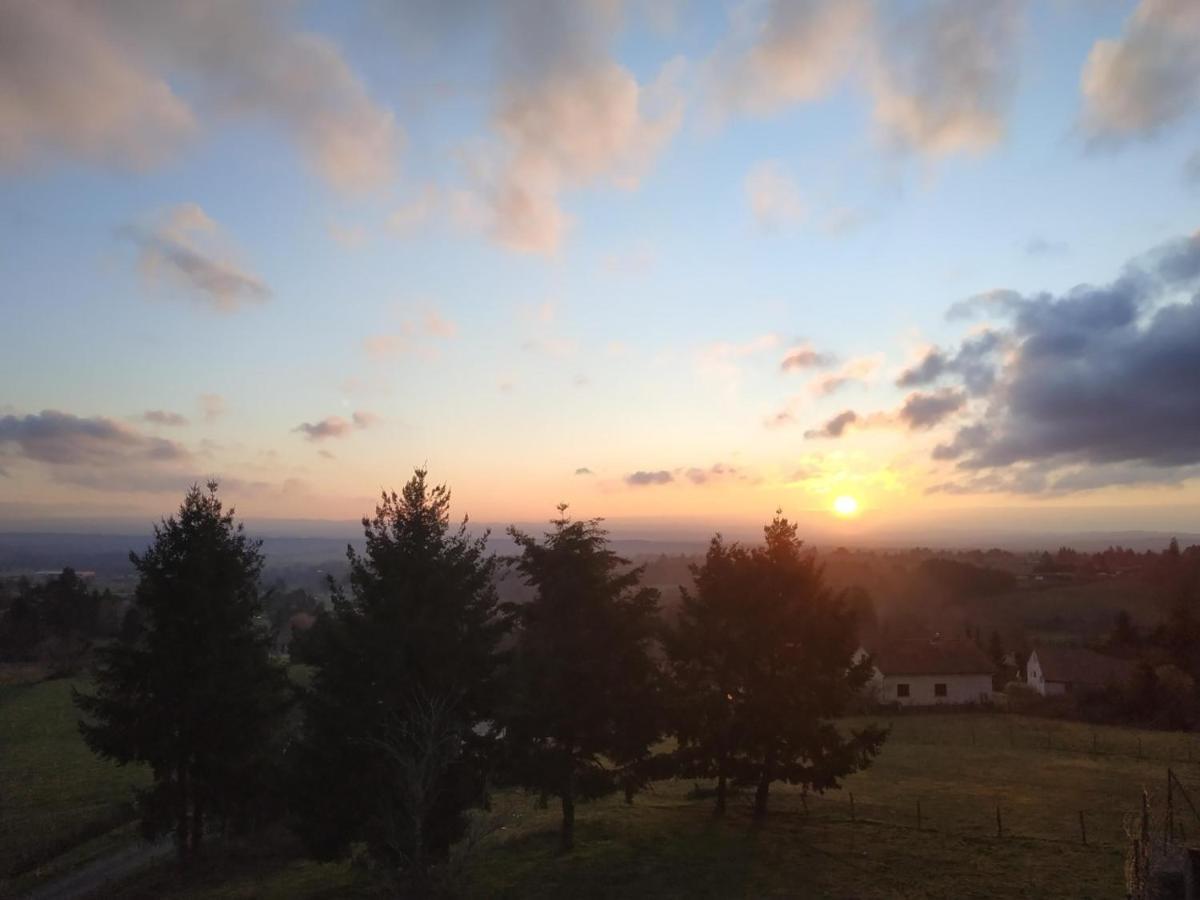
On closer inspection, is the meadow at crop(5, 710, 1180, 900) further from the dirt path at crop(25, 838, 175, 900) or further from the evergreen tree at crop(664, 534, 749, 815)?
the evergreen tree at crop(664, 534, 749, 815)

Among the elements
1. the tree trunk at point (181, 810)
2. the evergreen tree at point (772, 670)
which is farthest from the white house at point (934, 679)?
the tree trunk at point (181, 810)

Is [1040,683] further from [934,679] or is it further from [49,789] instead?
[49,789]

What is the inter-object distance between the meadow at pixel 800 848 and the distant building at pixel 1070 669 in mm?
28944

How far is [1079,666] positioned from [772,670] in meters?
54.6


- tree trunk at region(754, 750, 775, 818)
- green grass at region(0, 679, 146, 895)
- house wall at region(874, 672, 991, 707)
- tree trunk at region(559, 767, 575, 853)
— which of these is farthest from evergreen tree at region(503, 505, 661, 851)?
house wall at region(874, 672, 991, 707)

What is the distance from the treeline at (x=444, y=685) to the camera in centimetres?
1870

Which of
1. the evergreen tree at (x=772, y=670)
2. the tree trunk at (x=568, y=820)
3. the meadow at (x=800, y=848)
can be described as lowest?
the meadow at (x=800, y=848)

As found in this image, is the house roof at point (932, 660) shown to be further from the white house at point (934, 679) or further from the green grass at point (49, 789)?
the green grass at point (49, 789)

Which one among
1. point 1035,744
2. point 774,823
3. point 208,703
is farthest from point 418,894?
point 1035,744

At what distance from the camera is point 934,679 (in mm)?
63688

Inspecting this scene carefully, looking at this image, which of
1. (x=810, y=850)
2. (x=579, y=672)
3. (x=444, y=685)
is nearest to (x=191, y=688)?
(x=444, y=685)

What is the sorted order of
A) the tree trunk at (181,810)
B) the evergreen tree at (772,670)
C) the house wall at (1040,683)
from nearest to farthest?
the tree trunk at (181,810) → the evergreen tree at (772,670) → the house wall at (1040,683)

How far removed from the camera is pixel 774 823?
2572 cm

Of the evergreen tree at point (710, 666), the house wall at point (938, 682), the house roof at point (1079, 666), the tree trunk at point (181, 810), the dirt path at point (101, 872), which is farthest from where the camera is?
the house roof at point (1079, 666)
